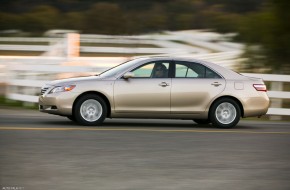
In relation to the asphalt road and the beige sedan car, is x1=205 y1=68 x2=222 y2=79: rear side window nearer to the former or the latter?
the beige sedan car

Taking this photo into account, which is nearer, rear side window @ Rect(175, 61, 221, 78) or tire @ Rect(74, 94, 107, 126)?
tire @ Rect(74, 94, 107, 126)

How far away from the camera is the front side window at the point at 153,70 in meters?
14.1

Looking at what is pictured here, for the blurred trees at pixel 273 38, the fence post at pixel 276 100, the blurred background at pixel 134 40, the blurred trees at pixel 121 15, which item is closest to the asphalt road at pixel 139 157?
the fence post at pixel 276 100

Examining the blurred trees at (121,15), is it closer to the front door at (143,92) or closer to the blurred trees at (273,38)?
the blurred trees at (273,38)

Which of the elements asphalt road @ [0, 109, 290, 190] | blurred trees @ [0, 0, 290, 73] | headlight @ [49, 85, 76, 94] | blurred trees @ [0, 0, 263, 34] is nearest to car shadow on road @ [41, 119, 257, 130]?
asphalt road @ [0, 109, 290, 190]

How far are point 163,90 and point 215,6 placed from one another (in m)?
63.0

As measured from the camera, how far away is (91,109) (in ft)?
44.8

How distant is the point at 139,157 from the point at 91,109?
13.2 feet

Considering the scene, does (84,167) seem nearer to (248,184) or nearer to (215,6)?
(248,184)

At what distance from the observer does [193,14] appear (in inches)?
2672

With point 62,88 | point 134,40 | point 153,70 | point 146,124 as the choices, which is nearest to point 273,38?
point 146,124

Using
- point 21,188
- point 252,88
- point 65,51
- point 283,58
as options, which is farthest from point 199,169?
point 65,51

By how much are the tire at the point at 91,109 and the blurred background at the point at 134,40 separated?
526cm

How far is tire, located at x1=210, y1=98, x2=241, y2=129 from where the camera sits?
14234 mm
